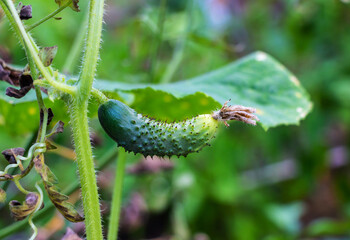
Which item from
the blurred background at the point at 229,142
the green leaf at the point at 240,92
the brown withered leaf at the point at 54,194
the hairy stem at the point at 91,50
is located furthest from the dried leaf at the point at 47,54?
the blurred background at the point at 229,142

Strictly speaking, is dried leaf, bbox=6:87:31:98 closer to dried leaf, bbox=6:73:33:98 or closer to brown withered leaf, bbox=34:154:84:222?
dried leaf, bbox=6:73:33:98

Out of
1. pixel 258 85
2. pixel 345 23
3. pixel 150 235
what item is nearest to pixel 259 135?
pixel 345 23

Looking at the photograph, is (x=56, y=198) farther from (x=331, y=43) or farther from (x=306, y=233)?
(x=331, y=43)

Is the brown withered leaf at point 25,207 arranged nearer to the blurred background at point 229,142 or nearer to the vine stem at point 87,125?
the vine stem at point 87,125

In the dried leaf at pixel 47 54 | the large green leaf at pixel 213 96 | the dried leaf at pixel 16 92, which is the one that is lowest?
the dried leaf at pixel 16 92

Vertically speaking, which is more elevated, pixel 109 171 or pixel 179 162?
pixel 179 162

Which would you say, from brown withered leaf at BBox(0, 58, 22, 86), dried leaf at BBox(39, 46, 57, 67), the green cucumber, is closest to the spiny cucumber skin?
the green cucumber

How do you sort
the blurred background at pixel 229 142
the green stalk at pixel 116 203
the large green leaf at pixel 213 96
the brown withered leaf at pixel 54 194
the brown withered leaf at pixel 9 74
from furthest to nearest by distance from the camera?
the blurred background at pixel 229 142
the large green leaf at pixel 213 96
the green stalk at pixel 116 203
the brown withered leaf at pixel 9 74
the brown withered leaf at pixel 54 194
